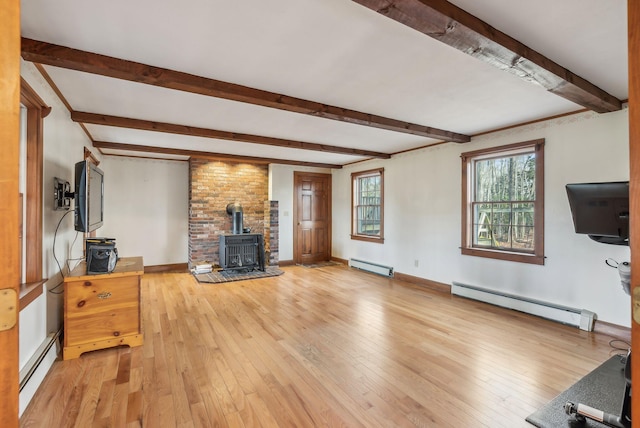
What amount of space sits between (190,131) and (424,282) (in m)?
4.26

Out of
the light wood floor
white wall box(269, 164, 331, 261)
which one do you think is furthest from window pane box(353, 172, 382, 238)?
the light wood floor

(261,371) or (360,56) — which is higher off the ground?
(360,56)

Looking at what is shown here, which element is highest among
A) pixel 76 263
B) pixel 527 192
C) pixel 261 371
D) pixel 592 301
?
pixel 527 192

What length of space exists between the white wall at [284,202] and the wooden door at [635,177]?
6569 mm

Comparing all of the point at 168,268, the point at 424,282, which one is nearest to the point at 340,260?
the point at 424,282

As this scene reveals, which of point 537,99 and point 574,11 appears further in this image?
point 537,99

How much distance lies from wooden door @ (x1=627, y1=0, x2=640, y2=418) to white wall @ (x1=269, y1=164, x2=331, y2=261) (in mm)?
6569

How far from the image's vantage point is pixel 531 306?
381 centimetres

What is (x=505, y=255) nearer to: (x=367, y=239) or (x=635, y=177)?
(x=367, y=239)

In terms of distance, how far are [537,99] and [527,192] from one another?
129 centimetres

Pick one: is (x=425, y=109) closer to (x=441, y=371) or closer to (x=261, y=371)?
(x=441, y=371)

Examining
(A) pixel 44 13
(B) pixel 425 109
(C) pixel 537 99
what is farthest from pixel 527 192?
(A) pixel 44 13

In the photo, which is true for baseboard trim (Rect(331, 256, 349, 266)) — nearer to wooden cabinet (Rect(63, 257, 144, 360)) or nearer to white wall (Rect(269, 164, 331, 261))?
white wall (Rect(269, 164, 331, 261))

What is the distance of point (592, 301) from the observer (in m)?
3.36
